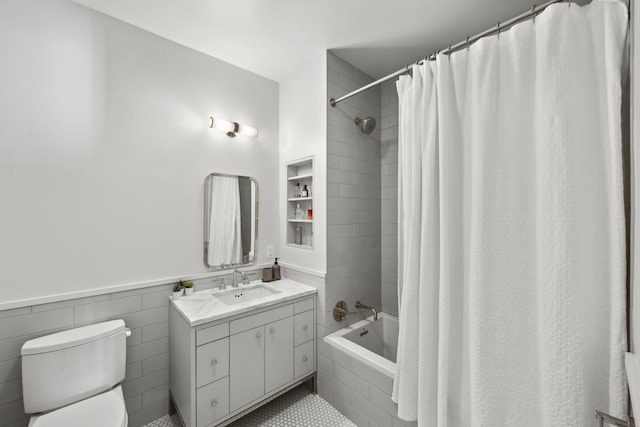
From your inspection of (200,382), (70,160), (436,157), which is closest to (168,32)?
(70,160)

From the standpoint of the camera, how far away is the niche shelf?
2.28 m

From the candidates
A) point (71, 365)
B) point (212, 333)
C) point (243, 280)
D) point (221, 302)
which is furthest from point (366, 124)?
point (71, 365)

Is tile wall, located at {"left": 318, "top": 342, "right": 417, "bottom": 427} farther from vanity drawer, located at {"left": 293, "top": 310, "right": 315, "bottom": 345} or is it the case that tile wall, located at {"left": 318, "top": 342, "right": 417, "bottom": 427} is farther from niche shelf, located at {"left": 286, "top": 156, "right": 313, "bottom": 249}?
niche shelf, located at {"left": 286, "top": 156, "right": 313, "bottom": 249}

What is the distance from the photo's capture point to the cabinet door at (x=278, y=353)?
68.8 inches

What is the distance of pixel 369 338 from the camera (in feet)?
7.22

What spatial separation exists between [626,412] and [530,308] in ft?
1.22

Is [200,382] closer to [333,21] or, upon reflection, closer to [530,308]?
[530,308]

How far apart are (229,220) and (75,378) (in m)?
1.25

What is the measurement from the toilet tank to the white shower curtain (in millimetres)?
1616

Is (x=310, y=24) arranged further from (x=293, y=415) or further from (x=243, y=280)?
(x=293, y=415)

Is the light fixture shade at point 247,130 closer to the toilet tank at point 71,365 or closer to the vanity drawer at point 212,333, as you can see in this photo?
the vanity drawer at point 212,333

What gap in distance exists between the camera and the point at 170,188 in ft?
6.06

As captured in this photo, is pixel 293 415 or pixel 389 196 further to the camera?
pixel 389 196

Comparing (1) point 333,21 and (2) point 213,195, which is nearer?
(1) point 333,21
